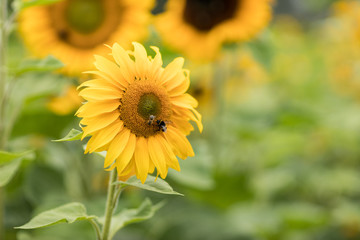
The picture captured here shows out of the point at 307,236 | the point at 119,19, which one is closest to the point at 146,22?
the point at 119,19

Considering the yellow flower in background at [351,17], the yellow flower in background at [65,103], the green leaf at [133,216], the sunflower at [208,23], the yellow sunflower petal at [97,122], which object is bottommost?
the green leaf at [133,216]

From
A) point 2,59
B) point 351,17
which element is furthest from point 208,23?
point 351,17

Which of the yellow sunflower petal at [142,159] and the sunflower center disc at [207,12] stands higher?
the sunflower center disc at [207,12]

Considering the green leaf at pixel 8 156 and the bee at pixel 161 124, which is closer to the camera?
the bee at pixel 161 124

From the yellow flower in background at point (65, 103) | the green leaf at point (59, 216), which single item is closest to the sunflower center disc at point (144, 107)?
the green leaf at point (59, 216)

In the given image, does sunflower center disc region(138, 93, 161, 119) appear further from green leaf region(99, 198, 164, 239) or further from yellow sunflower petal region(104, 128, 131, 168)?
green leaf region(99, 198, 164, 239)

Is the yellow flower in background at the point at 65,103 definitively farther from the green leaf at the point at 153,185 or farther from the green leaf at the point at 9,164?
the green leaf at the point at 153,185
